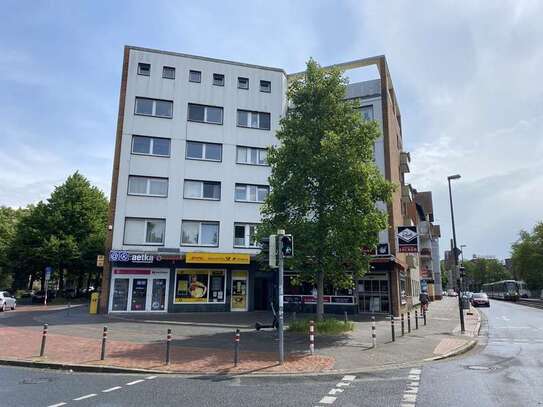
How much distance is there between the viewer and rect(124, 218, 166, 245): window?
94.7 feet

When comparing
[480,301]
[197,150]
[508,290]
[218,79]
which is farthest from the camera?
[508,290]

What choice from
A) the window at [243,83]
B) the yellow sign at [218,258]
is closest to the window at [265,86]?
the window at [243,83]

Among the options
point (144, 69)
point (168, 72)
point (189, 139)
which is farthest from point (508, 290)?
point (144, 69)

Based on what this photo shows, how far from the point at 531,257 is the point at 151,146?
66.7 m

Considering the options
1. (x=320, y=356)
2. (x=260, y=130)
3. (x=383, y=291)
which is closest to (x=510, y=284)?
(x=383, y=291)

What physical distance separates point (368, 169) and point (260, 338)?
319 inches

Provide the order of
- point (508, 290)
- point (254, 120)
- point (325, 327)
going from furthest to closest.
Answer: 1. point (508, 290)
2. point (254, 120)
3. point (325, 327)

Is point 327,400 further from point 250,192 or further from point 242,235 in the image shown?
point 250,192

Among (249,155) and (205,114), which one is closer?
(205,114)

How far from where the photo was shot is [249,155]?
3225cm

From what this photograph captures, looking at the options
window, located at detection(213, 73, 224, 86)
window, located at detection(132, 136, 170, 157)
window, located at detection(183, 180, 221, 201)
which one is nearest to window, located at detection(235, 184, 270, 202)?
window, located at detection(183, 180, 221, 201)

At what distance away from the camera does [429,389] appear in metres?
8.86

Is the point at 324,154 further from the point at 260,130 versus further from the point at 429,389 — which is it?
the point at 260,130

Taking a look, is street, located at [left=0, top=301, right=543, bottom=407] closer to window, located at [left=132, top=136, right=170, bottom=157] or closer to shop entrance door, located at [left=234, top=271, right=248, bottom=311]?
shop entrance door, located at [left=234, top=271, right=248, bottom=311]
